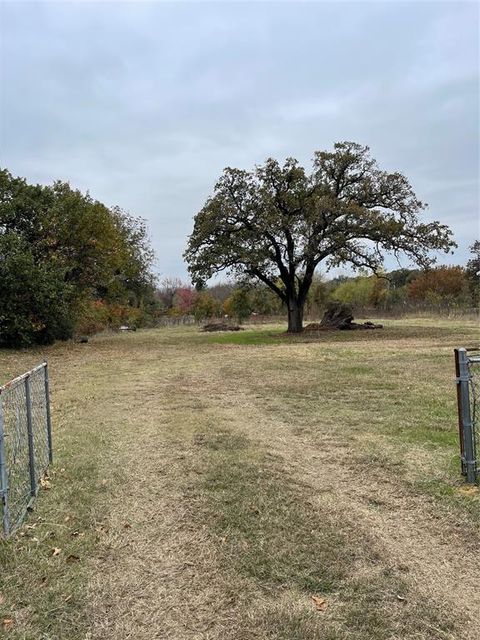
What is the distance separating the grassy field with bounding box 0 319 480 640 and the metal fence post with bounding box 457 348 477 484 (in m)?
0.16

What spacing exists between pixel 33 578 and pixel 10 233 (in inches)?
682

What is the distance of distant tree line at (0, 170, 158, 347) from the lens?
18.0 metres

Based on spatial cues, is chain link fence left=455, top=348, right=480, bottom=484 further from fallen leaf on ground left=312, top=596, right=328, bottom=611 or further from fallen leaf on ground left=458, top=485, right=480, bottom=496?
fallen leaf on ground left=312, top=596, right=328, bottom=611

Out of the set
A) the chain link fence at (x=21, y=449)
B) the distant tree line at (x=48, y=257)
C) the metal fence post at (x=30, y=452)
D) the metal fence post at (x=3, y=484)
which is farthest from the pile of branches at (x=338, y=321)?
the metal fence post at (x=3, y=484)

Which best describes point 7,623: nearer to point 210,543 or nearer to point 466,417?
point 210,543

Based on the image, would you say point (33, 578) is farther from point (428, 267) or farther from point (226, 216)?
point (428, 267)

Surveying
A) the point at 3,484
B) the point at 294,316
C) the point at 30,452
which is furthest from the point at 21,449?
the point at 294,316

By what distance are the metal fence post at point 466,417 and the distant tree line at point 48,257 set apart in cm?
1619

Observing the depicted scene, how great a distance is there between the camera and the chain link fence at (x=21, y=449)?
11.3ft

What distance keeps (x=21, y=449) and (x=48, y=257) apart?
16.8 meters

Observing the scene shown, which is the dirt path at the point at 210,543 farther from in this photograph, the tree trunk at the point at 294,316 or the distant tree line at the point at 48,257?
the tree trunk at the point at 294,316

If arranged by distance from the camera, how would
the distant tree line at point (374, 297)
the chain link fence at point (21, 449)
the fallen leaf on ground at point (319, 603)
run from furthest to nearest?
the distant tree line at point (374, 297) < the chain link fence at point (21, 449) < the fallen leaf on ground at point (319, 603)

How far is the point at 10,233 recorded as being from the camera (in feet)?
59.9

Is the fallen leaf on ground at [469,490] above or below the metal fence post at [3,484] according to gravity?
below
